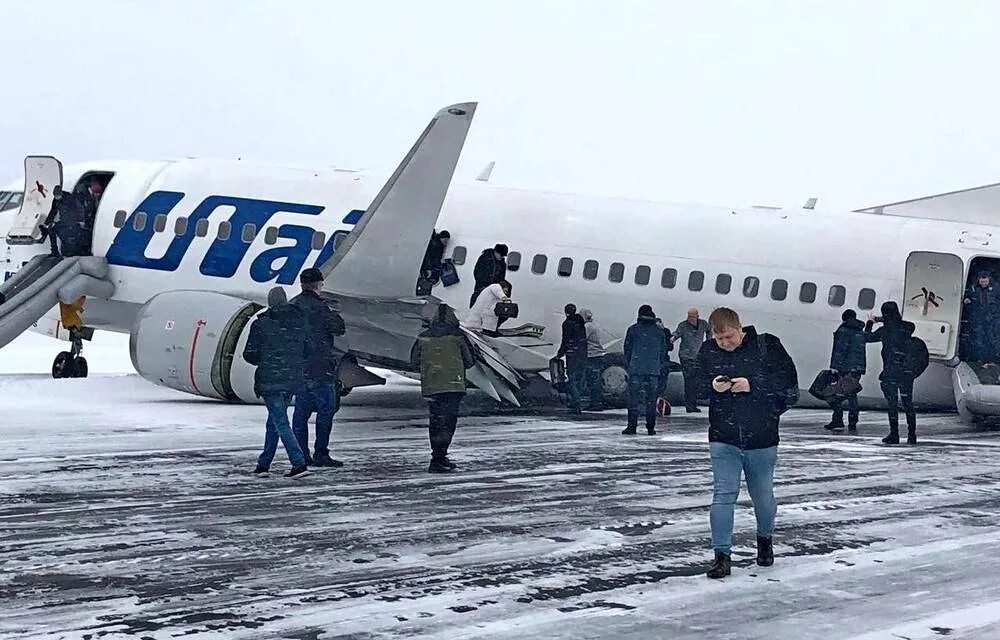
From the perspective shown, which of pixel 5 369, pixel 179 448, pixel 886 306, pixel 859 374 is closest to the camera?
pixel 179 448

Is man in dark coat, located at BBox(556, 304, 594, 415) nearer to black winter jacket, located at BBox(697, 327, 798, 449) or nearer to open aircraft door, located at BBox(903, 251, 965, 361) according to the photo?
open aircraft door, located at BBox(903, 251, 965, 361)

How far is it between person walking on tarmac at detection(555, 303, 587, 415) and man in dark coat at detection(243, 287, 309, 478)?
657 centimetres

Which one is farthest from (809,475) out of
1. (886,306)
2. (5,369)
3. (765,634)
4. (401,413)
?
(5,369)

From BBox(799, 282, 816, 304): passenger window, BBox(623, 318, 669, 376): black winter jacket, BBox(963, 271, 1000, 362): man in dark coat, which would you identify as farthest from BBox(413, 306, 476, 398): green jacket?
BBox(963, 271, 1000, 362): man in dark coat

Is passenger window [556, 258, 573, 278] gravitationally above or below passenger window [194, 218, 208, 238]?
below

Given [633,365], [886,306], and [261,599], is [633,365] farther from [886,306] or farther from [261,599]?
[261,599]

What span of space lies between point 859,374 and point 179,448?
30.2ft

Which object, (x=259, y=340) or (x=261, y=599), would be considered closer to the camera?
(x=261, y=599)

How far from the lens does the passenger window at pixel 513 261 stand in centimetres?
2028

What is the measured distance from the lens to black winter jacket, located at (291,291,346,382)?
41.5 ft

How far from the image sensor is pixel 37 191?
72.1 ft

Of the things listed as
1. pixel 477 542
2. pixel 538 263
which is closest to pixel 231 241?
pixel 538 263

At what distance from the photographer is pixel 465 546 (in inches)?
360

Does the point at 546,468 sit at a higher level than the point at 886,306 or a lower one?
lower
